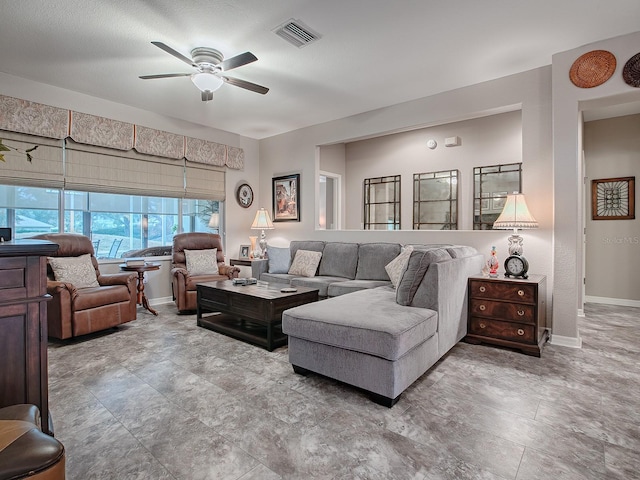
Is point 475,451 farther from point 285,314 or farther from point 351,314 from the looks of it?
point 285,314

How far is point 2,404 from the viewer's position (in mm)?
1353

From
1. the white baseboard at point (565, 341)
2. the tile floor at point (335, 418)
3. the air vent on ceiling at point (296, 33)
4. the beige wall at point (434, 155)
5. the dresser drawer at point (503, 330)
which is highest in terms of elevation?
the air vent on ceiling at point (296, 33)

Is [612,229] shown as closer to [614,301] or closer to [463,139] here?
[614,301]

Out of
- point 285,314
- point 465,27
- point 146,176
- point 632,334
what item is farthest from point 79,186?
point 632,334

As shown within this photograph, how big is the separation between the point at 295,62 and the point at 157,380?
3.01m

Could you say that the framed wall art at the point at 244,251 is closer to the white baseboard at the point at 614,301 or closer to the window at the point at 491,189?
the window at the point at 491,189

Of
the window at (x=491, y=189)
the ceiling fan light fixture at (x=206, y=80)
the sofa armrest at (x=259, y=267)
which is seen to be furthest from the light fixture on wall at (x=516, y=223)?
the sofa armrest at (x=259, y=267)

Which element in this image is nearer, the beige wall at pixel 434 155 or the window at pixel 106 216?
the window at pixel 106 216

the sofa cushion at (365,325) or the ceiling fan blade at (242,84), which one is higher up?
the ceiling fan blade at (242,84)

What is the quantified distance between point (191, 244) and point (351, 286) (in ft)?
7.95

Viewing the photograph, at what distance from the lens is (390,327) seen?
2076 millimetres

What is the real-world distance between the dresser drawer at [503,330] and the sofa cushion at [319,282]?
5.48 feet

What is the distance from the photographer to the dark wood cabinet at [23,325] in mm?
1338

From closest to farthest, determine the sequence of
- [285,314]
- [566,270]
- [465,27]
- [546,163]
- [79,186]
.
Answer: [285,314], [465,27], [566,270], [546,163], [79,186]
